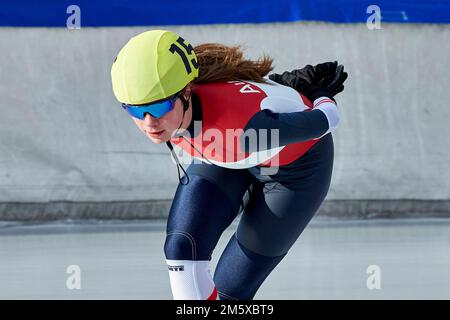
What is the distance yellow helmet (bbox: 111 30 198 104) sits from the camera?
2861 mm

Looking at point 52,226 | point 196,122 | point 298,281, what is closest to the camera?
point 196,122

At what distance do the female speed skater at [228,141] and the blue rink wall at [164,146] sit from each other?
258cm

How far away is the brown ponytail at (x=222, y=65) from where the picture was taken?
3.17 m

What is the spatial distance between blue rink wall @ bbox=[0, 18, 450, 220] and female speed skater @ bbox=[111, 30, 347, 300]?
258 cm

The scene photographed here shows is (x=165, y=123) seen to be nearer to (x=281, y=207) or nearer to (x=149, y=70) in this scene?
(x=149, y=70)

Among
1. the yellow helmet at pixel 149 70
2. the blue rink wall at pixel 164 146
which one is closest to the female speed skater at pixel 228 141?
the yellow helmet at pixel 149 70

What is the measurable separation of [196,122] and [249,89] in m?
0.21

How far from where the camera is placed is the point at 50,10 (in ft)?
19.7

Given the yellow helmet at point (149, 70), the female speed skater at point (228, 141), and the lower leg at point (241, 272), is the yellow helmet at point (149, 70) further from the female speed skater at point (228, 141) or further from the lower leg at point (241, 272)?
the lower leg at point (241, 272)

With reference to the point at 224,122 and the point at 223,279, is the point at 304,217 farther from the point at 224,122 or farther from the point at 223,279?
the point at 224,122

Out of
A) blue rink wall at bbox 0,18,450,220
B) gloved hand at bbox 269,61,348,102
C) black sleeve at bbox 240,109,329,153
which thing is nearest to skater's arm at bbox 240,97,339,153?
black sleeve at bbox 240,109,329,153

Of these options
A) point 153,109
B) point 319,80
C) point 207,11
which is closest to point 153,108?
point 153,109
